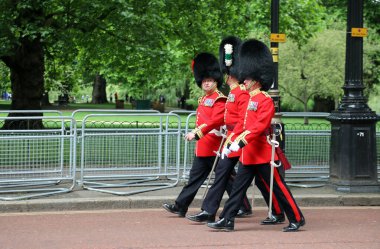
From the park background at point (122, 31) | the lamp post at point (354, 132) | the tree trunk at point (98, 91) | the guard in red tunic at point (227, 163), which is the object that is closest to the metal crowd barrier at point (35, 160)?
the guard in red tunic at point (227, 163)

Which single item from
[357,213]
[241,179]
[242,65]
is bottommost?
[357,213]

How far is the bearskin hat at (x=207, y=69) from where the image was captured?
906cm

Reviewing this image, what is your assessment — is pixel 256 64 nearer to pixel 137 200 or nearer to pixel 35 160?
pixel 137 200

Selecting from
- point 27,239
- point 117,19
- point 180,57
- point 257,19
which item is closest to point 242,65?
point 27,239

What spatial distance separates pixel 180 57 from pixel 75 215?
16.3m

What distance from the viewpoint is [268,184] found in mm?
8250

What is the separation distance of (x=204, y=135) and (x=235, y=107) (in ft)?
2.10

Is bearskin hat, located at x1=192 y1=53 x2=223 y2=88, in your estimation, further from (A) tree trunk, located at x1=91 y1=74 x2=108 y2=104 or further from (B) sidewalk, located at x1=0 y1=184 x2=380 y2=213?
(A) tree trunk, located at x1=91 y1=74 x2=108 y2=104

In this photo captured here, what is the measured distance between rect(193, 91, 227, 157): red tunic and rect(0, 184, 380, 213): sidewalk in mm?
1305

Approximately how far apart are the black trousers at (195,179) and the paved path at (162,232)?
0.78 feet

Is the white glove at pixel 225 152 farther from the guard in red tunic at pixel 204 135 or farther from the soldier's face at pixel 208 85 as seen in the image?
the soldier's face at pixel 208 85

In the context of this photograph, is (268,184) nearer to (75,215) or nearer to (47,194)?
(75,215)

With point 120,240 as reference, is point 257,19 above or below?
above

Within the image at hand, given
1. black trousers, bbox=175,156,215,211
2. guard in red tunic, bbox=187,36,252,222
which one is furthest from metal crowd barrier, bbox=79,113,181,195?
guard in red tunic, bbox=187,36,252,222
